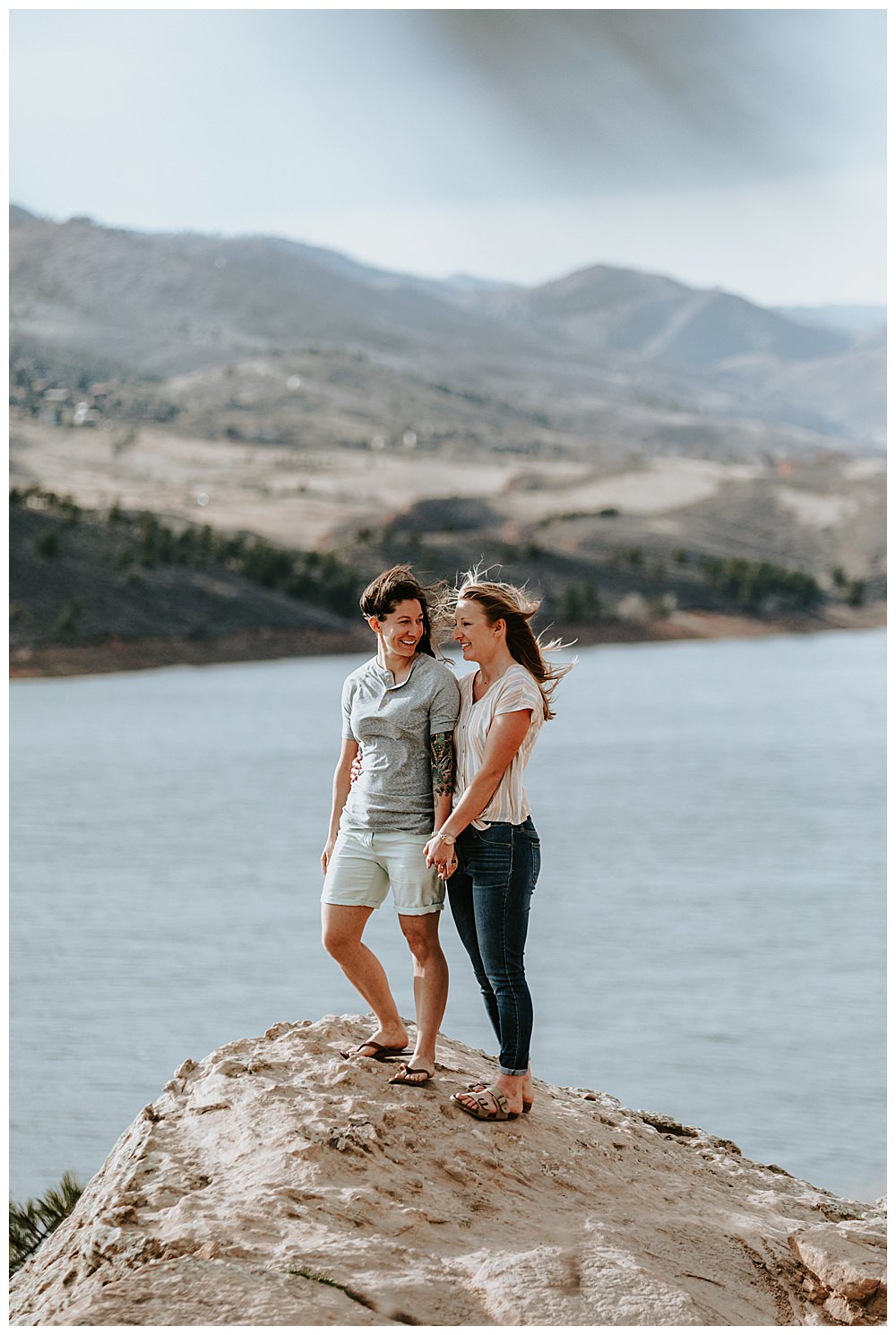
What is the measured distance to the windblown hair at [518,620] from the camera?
4078 mm

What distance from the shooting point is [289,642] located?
48.8 m

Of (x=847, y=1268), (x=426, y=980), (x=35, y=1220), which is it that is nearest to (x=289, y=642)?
(x=35, y=1220)

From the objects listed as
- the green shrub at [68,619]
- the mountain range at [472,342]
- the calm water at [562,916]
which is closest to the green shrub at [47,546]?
the green shrub at [68,619]

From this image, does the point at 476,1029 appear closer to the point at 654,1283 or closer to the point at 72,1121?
the point at 72,1121

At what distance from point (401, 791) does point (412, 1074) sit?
0.84 meters

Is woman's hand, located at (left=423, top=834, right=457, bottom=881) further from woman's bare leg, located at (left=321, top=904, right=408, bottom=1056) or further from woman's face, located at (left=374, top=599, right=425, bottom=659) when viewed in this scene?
woman's face, located at (left=374, top=599, right=425, bottom=659)

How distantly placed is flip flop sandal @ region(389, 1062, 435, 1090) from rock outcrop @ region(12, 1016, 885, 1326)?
0.11 feet

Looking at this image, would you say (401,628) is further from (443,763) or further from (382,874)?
(382,874)

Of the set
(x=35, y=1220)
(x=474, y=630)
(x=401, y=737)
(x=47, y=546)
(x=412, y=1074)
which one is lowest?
(x=35, y=1220)

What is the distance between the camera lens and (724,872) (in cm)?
2045

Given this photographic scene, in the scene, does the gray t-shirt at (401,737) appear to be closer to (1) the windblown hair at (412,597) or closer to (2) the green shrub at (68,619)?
(1) the windblown hair at (412,597)

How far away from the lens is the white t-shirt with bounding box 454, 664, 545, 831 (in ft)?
13.0

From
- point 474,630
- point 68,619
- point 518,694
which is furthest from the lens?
point 68,619

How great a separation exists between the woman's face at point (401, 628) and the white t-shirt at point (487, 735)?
0.25m
